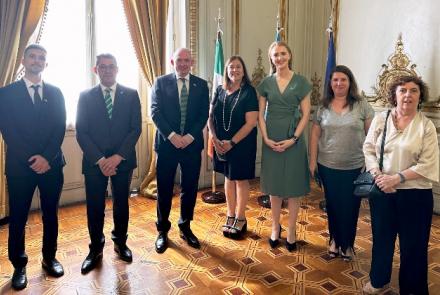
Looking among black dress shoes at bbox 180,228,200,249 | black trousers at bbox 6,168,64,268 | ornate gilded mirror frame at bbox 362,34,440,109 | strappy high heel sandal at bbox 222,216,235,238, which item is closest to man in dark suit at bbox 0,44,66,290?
black trousers at bbox 6,168,64,268

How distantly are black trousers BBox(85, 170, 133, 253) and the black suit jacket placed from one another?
1.31 ft

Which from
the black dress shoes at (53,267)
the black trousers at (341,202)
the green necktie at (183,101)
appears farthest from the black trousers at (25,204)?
the black trousers at (341,202)

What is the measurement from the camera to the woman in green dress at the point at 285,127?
2.97 m

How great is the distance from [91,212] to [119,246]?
0.37m

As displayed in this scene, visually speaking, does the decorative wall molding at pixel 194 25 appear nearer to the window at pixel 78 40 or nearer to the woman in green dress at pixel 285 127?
the window at pixel 78 40

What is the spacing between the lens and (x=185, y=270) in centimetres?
276

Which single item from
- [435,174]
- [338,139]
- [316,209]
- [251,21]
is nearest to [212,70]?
[251,21]

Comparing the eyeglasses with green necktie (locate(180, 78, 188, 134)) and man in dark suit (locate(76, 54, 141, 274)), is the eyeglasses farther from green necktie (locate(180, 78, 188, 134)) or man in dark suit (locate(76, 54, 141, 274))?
green necktie (locate(180, 78, 188, 134))

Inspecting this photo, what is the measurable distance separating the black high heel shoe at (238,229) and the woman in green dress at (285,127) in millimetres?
477

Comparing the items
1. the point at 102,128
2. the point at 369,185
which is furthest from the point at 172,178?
the point at 369,185

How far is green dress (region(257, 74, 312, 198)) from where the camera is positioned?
2.98 metres

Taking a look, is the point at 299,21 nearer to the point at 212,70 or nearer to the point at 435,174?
the point at 212,70

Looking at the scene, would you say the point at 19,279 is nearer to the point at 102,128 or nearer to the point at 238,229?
the point at 102,128

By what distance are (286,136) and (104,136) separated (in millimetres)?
1307
